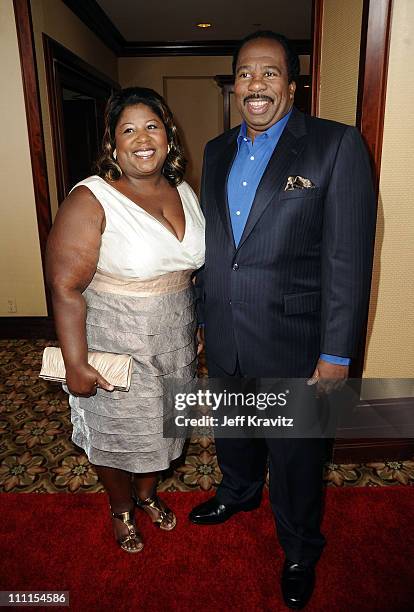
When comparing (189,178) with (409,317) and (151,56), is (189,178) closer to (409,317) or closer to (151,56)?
(151,56)

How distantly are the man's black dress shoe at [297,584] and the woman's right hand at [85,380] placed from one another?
935 mm

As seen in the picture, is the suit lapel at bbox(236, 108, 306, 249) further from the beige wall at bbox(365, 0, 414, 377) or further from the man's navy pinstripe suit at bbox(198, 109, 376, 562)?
the beige wall at bbox(365, 0, 414, 377)

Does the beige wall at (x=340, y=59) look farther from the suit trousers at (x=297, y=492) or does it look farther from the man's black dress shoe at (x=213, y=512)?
the man's black dress shoe at (x=213, y=512)

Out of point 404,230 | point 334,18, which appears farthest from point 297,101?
point 404,230

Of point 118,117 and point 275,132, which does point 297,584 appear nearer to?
point 275,132

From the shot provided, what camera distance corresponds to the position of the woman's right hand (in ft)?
5.22

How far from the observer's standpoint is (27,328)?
4273 mm

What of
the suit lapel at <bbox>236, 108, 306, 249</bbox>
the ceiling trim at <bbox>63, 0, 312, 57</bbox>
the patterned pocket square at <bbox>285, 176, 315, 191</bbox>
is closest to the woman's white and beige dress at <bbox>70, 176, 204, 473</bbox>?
the suit lapel at <bbox>236, 108, 306, 249</bbox>

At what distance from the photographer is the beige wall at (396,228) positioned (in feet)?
6.52

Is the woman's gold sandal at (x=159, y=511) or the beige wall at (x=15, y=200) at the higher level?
the beige wall at (x=15, y=200)

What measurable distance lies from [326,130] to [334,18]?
1.25m

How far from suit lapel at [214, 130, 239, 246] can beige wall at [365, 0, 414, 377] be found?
2.54 feet

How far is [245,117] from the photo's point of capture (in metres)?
1.59

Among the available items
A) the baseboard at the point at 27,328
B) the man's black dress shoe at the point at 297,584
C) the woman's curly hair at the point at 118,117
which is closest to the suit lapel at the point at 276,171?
the woman's curly hair at the point at 118,117
